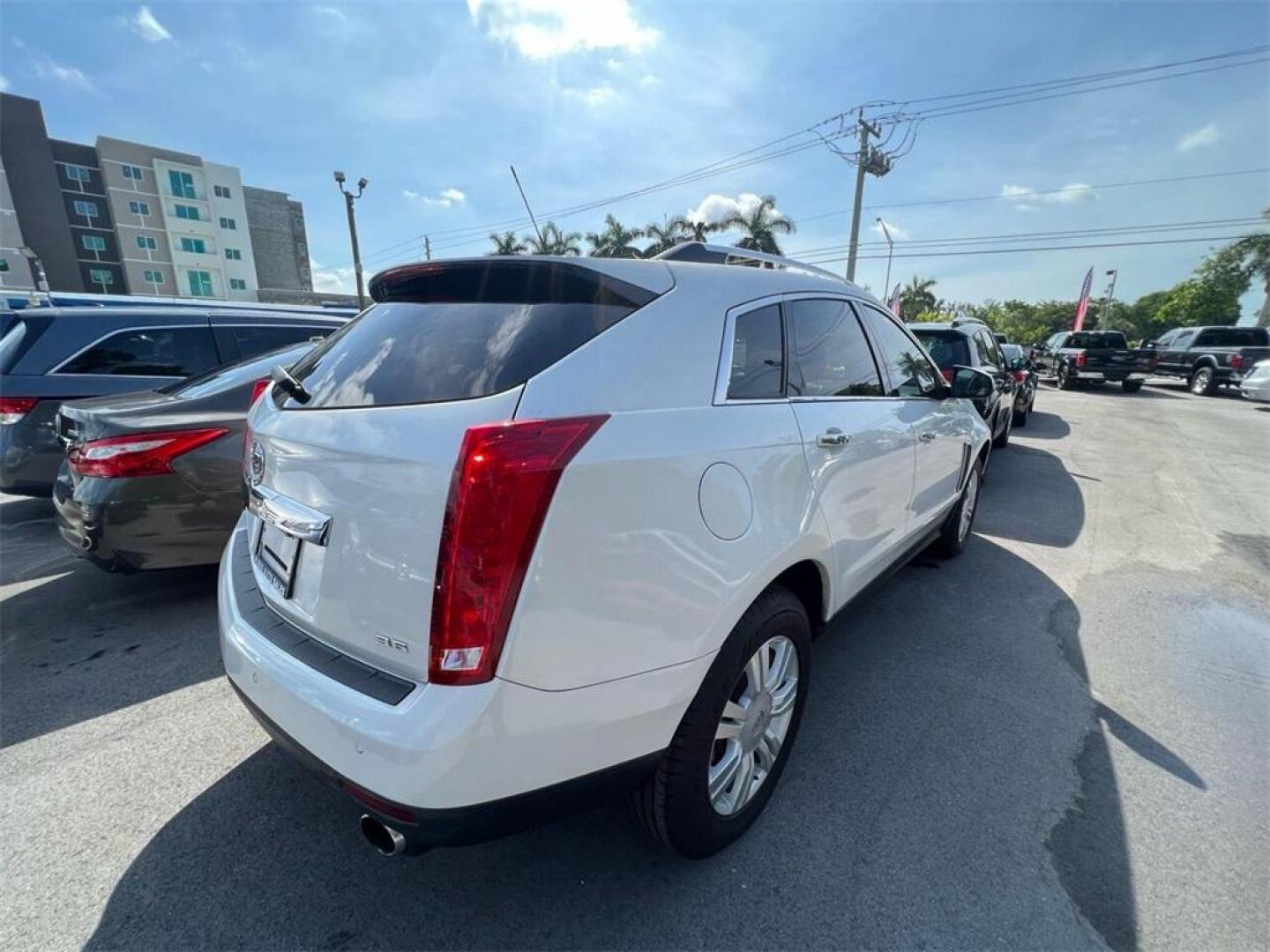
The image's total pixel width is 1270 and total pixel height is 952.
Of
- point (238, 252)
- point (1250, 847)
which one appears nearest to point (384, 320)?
point (1250, 847)

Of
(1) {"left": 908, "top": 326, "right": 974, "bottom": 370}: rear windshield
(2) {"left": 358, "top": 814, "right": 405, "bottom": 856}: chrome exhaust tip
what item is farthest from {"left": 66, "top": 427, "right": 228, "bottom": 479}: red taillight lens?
(1) {"left": 908, "top": 326, "right": 974, "bottom": 370}: rear windshield

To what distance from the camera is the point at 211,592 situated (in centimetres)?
369

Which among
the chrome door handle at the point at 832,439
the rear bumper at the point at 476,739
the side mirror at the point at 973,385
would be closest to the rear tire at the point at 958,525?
the side mirror at the point at 973,385

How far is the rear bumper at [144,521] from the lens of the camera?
3051 mm

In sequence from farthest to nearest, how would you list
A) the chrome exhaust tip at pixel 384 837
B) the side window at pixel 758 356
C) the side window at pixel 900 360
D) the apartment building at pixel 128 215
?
1. the apartment building at pixel 128 215
2. the side window at pixel 900 360
3. the side window at pixel 758 356
4. the chrome exhaust tip at pixel 384 837

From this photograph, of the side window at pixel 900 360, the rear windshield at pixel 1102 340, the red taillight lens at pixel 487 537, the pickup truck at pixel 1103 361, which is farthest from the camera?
the rear windshield at pixel 1102 340

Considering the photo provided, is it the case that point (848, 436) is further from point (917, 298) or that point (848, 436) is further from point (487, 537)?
point (917, 298)

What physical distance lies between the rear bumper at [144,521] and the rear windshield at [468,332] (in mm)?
1867

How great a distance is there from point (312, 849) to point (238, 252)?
6528 centimetres

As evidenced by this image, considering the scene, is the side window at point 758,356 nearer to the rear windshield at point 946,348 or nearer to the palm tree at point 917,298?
the rear windshield at point 946,348

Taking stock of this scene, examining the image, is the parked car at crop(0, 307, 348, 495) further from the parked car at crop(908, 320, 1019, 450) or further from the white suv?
Result: the parked car at crop(908, 320, 1019, 450)

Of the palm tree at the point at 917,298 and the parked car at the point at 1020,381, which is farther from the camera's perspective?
the palm tree at the point at 917,298

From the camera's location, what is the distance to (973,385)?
3656 millimetres

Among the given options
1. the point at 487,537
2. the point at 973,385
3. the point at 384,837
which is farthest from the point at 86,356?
the point at 973,385
